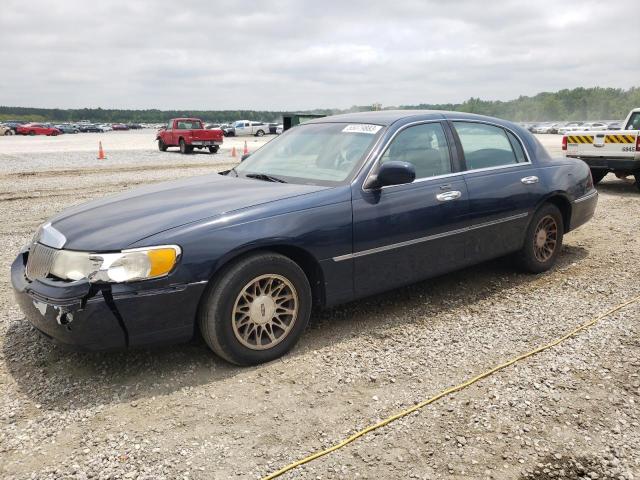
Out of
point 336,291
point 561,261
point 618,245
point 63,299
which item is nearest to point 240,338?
point 336,291

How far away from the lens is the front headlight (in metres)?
2.91

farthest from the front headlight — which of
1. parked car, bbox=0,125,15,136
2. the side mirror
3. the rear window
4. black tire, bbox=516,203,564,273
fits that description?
parked car, bbox=0,125,15,136

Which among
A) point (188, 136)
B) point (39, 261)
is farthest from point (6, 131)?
point (39, 261)

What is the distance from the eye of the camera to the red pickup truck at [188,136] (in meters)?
24.1

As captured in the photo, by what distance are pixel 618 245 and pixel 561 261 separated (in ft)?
4.04

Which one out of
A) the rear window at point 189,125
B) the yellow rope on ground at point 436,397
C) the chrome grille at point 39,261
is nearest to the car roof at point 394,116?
the yellow rope on ground at point 436,397

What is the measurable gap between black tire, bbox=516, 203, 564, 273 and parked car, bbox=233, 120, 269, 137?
147 feet

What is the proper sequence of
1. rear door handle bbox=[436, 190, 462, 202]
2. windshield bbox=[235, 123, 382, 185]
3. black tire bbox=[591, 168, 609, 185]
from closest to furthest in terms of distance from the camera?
1. windshield bbox=[235, 123, 382, 185]
2. rear door handle bbox=[436, 190, 462, 202]
3. black tire bbox=[591, 168, 609, 185]

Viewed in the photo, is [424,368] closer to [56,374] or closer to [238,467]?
[238,467]

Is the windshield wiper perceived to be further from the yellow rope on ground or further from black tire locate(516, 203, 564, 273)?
black tire locate(516, 203, 564, 273)

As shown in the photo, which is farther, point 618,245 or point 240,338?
point 618,245

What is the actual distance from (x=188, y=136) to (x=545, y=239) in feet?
68.7

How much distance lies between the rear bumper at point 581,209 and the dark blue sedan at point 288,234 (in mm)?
429

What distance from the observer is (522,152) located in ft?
16.6
